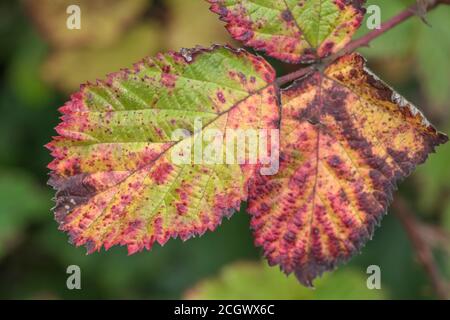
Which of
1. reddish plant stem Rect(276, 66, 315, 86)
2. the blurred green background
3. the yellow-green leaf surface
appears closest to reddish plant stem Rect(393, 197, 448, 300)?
the blurred green background

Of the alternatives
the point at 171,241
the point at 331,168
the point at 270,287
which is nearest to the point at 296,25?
the point at 331,168

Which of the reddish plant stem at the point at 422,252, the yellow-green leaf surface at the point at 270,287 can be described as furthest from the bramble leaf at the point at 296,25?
the yellow-green leaf surface at the point at 270,287

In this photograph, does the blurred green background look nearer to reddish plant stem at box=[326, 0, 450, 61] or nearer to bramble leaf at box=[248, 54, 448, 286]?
reddish plant stem at box=[326, 0, 450, 61]

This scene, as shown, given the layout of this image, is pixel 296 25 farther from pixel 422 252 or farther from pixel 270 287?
pixel 270 287

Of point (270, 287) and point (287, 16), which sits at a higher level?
point (287, 16)

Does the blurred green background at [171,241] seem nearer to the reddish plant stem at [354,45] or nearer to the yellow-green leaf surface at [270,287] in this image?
the yellow-green leaf surface at [270,287]

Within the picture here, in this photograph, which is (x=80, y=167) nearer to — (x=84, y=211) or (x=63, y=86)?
(x=84, y=211)

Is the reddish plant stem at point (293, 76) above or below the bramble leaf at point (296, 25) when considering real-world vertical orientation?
below
